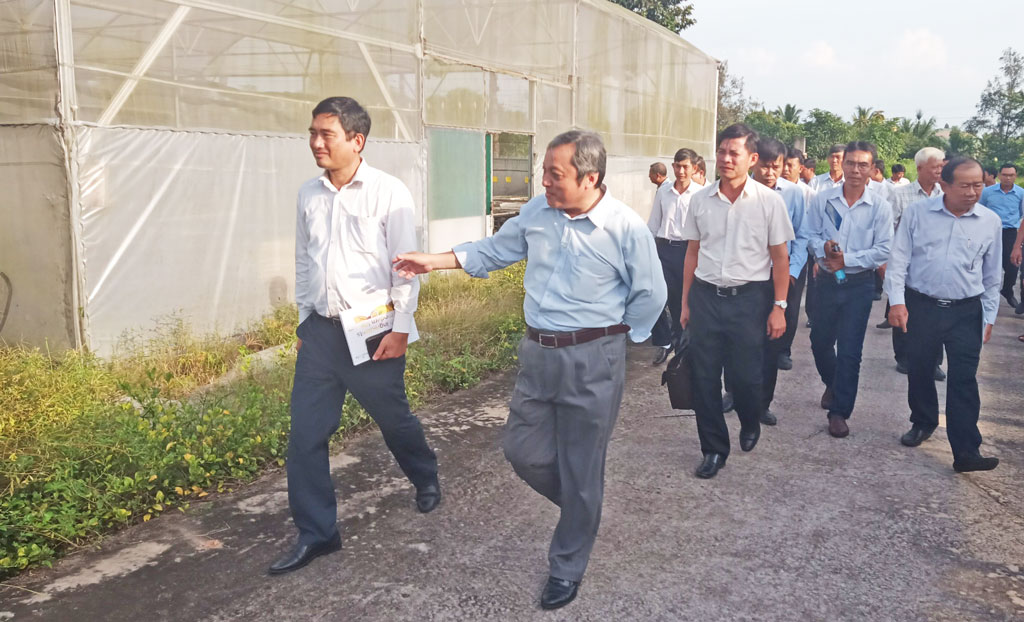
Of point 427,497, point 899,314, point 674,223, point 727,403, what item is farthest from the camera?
point 674,223

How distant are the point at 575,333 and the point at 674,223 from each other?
474cm

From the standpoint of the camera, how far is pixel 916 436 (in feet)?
17.9

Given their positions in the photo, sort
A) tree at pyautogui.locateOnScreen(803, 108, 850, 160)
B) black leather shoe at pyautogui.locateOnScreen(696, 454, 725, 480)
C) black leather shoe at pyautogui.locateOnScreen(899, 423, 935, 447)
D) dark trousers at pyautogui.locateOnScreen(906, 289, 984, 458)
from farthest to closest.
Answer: tree at pyautogui.locateOnScreen(803, 108, 850, 160) < black leather shoe at pyautogui.locateOnScreen(899, 423, 935, 447) < dark trousers at pyautogui.locateOnScreen(906, 289, 984, 458) < black leather shoe at pyautogui.locateOnScreen(696, 454, 725, 480)

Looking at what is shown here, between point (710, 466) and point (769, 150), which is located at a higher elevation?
point (769, 150)

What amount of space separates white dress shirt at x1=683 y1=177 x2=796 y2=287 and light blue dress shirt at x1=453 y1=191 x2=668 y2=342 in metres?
1.49

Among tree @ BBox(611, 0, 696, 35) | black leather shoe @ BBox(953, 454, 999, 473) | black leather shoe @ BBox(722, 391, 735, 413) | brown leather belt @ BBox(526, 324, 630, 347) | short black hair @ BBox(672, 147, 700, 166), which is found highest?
tree @ BBox(611, 0, 696, 35)

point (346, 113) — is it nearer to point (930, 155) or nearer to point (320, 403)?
point (320, 403)

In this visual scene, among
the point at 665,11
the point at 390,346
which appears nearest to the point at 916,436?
the point at 390,346

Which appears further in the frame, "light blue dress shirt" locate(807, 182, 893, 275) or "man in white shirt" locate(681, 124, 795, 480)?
"light blue dress shirt" locate(807, 182, 893, 275)

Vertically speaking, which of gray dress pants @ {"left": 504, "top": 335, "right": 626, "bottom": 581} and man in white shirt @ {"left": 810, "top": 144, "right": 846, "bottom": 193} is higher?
man in white shirt @ {"left": 810, "top": 144, "right": 846, "bottom": 193}

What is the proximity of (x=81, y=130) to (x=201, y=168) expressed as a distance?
1.22 metres

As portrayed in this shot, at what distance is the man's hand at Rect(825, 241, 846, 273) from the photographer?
18.6ft

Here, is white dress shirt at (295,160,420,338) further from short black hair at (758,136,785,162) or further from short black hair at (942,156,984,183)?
short black hair at (758,136,785,162)

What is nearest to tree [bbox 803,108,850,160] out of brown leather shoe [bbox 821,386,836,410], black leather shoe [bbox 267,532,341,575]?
brown leather shoe [bbox 821,386,836,410]
